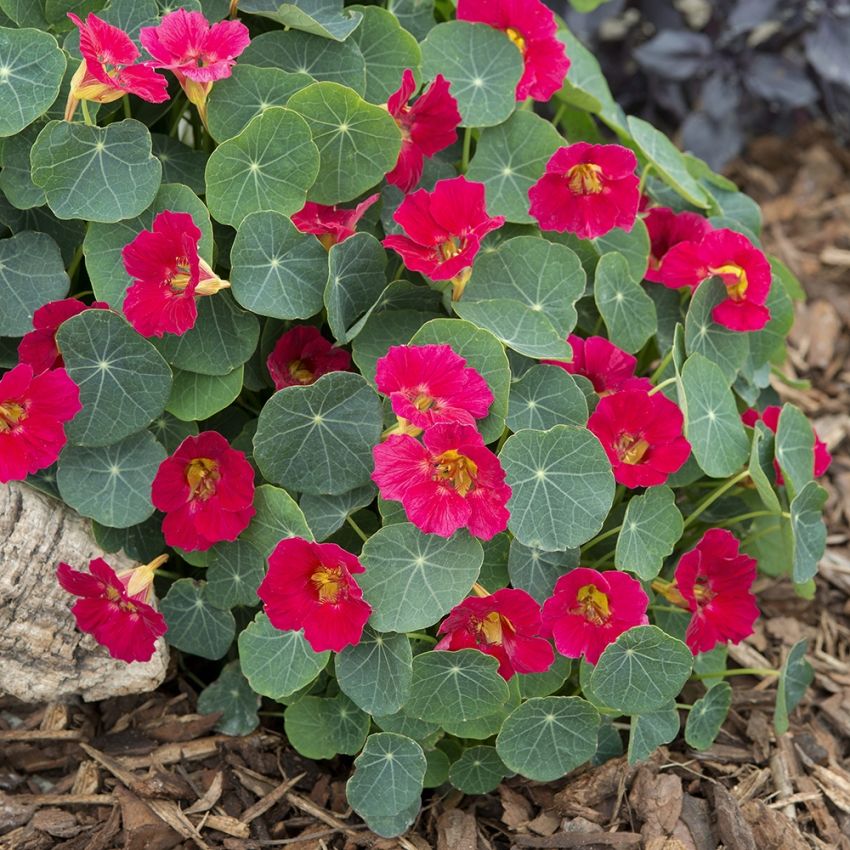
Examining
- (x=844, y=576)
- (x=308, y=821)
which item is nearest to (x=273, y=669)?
(x=308, y=821)

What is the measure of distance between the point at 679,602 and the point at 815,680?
0.70 m

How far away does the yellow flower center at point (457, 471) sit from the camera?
179cm

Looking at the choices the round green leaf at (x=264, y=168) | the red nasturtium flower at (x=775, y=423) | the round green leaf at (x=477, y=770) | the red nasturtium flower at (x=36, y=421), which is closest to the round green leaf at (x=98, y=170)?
the round green leaf at (x=264, y=168)

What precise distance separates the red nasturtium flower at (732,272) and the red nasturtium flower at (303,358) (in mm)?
755

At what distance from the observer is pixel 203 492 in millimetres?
2023

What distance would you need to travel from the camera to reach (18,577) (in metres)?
2.03

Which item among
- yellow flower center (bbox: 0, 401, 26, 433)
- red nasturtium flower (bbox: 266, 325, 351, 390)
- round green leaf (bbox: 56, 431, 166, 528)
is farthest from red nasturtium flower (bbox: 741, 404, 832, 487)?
yellow flower center (bbox: 0, 401, 26, 433)

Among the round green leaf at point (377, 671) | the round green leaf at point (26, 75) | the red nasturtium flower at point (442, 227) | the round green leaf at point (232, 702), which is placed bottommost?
the round green leaf at point (232, 702)

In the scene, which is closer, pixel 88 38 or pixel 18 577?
pixel 88 38

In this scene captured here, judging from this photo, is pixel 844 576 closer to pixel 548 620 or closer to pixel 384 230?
pixel 548 620

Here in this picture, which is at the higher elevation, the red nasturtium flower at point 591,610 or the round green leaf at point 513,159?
the round green leaf at point 513,159

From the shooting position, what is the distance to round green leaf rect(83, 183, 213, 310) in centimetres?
202

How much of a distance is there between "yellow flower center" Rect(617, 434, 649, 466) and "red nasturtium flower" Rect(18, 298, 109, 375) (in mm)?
992

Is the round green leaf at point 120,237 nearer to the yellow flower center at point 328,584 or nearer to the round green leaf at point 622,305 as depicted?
the yellow flower center at point 328,584
